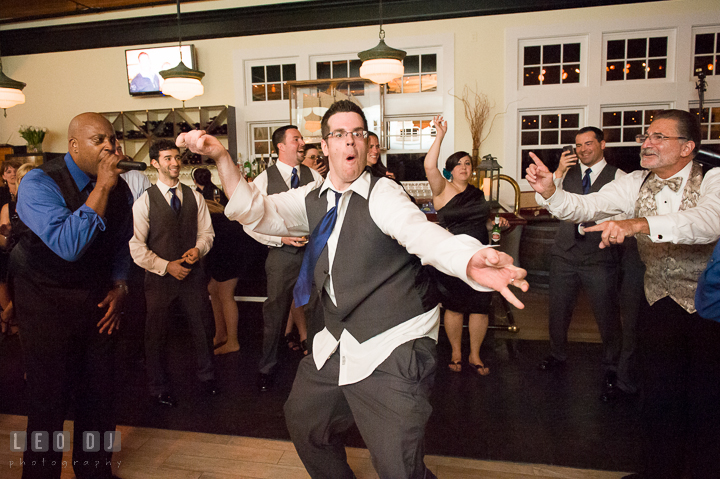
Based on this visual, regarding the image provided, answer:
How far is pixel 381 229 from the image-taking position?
1.56 m

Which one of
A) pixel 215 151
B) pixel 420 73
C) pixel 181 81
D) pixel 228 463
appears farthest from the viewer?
pixel 420 73

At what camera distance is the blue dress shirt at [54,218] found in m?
1.73

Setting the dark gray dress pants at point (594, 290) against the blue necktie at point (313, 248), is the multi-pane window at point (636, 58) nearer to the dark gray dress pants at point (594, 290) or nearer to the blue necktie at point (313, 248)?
the dark gray dress pants at point (594, 290)

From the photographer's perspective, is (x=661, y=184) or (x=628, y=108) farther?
(x=628, y=108)

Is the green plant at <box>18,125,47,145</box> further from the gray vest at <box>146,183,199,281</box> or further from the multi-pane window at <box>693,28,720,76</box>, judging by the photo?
the multi-pane window at <box>693,28,720,76</box>

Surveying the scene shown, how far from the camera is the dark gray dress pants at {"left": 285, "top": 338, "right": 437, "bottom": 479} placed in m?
1.47

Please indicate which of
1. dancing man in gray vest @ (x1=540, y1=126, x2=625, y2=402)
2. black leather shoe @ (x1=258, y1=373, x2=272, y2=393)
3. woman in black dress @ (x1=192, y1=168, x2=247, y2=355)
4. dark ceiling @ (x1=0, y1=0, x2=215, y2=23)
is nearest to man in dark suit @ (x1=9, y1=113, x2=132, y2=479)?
black leather shoe @ (x1=258, y1=373, x2=272, y2=393)

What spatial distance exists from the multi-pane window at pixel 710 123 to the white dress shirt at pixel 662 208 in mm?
5256

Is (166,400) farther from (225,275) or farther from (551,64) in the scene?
(551,64)

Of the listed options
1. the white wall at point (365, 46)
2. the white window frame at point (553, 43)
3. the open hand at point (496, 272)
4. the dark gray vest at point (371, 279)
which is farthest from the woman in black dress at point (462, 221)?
the white window frame at point (553, 43)

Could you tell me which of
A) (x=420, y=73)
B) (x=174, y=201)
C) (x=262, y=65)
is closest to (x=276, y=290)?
(x=174, y=201)

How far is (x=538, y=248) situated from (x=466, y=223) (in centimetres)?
290

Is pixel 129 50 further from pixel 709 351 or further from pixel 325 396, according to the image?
pixel 709 351

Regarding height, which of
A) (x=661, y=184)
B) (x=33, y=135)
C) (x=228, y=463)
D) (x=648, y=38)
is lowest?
(x=228, y=463)
